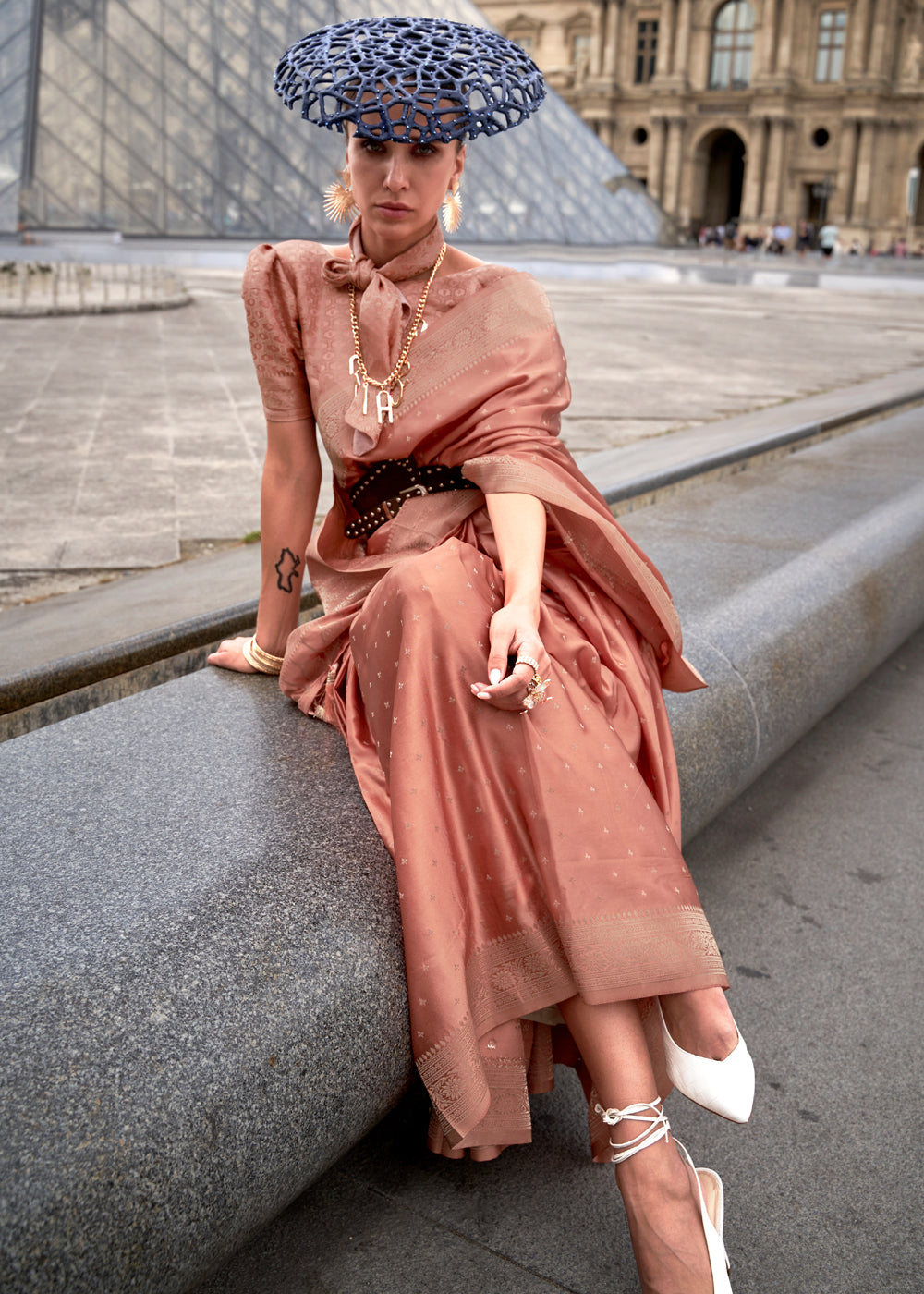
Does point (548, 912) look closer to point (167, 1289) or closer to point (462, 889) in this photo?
point (462, 889)

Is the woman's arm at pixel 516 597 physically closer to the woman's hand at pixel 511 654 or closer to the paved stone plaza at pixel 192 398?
the woman's hand at pixel 511 654

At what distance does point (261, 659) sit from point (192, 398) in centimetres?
543

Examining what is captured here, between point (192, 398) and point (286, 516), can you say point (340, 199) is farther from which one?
point (192, 398)

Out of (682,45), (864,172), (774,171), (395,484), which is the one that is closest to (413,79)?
(395,484)

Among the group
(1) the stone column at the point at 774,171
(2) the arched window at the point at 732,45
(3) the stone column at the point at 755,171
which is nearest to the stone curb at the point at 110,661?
(1) the stone column at the point at 774,171

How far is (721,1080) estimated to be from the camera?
54.0 inches

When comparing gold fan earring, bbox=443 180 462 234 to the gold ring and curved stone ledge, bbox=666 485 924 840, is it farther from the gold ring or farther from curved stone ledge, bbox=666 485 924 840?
curved stone ledge, bbox=666 485 924 840

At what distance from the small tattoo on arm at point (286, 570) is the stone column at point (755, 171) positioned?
5160 cm

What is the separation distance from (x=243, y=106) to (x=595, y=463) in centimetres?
2012

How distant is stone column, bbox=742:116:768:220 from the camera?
48.7 meters

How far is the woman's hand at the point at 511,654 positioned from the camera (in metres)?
1.36

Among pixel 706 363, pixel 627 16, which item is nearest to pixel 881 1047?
pixel 706 363

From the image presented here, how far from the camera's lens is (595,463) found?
16.6ft

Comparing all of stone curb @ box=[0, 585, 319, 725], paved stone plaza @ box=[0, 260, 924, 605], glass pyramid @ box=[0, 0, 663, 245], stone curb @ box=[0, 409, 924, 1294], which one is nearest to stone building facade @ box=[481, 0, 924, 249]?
glass pyramid @ box=[0, 0, 663, 245]
